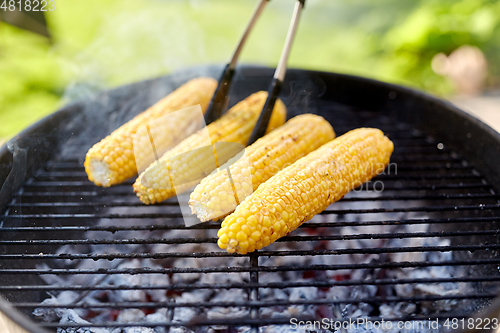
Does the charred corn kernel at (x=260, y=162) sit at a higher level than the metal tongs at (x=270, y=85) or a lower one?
lower

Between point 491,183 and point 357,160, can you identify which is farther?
point 491,183

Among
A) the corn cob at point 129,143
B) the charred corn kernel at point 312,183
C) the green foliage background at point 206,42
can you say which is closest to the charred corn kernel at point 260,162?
the charred corn kernel at point 312,183

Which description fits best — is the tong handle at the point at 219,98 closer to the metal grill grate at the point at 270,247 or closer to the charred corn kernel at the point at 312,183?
the metal grill grate at the point at 270,247

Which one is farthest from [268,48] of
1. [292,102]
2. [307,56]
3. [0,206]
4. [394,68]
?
[0,206]

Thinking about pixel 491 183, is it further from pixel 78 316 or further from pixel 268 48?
pixel 268 48

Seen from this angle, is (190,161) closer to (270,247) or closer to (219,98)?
(219,98)

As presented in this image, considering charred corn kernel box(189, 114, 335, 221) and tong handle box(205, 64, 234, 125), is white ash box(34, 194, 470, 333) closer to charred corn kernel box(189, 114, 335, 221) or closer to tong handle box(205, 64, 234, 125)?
charred corn kernel box(189, 114, 335, 221)

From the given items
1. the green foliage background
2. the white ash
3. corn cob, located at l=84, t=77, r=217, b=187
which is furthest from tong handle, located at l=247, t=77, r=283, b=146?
the green foliage background
